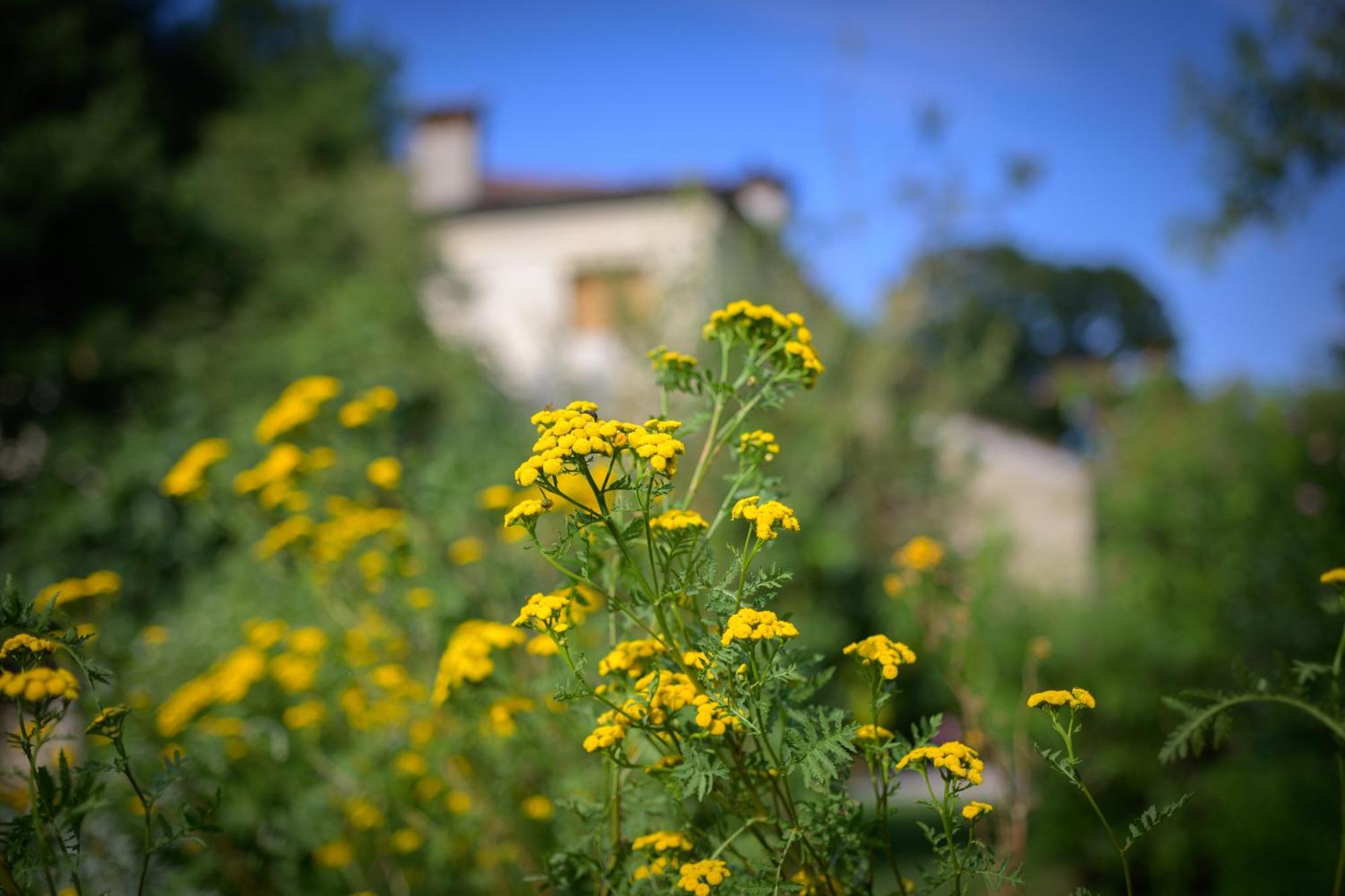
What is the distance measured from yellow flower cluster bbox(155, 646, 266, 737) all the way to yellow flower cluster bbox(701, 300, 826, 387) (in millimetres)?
1799

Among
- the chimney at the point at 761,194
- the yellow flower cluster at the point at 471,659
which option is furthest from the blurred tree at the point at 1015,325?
the yellow flower cluster at the point at 471,659

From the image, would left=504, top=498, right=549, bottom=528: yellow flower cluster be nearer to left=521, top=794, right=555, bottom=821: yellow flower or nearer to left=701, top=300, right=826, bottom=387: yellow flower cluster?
left=701, top=300, right=826, bottom=387: yellow flower cluster

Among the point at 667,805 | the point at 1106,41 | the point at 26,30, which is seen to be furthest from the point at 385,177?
the point at 667,805

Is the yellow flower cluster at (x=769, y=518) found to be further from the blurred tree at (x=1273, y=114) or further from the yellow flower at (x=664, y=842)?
the blurred tree at (x=1273, y=114)

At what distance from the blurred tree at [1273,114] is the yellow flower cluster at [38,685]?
6.49m

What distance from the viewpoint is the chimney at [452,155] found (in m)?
15.3

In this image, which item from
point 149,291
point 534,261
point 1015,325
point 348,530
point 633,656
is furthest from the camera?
point 1015,325

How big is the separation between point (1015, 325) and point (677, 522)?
2177cm

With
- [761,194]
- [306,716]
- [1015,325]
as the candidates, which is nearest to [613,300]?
[306,716]

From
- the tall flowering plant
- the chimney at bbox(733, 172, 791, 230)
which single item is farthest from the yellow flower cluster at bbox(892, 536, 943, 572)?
the chimney at bbox(733, 172, 791, 230)

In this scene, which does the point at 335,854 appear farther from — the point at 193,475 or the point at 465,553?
the point at 193,475

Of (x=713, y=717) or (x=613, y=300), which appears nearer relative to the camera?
(x=713, y=717)

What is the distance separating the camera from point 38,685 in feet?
4.25

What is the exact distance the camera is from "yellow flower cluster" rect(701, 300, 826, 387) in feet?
4.99
